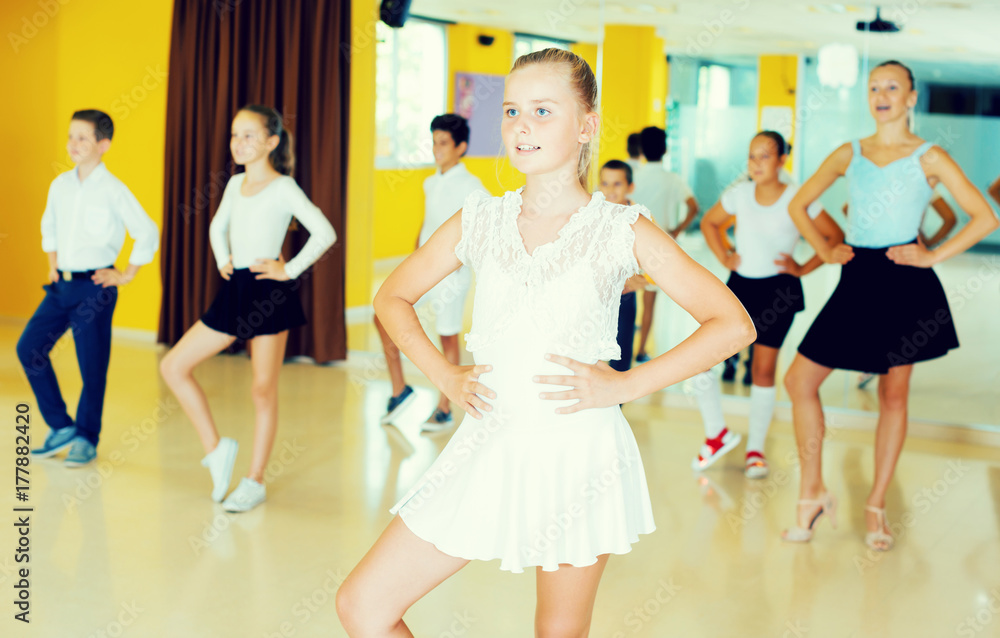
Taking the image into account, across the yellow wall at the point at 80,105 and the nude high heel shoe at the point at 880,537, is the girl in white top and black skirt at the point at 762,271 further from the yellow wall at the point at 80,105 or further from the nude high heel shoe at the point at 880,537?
the yellow wall at the point at 80,105

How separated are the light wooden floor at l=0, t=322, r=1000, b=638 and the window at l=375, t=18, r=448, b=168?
2146 mm

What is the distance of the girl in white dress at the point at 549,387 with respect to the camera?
1589mm

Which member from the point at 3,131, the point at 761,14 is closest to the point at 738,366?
the point at 761,14

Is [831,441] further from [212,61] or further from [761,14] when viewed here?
[212,61]

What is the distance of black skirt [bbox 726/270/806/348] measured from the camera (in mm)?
4129

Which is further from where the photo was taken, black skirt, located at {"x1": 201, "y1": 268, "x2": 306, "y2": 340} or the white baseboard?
the white baseboard

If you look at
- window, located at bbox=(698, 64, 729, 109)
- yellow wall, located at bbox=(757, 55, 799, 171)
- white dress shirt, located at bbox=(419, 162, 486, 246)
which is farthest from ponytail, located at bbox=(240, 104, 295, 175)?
yellow wall, located at bbox=(757, 55, 799, 171)

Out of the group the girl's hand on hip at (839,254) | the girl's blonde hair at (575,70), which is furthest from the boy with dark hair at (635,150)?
the girl's blonde hair at (575,70)

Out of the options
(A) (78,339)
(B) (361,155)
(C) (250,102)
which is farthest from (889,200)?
(C) (250,102)

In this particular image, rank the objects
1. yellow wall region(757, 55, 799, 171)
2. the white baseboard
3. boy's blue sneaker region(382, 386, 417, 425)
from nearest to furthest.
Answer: boy's blue sneaker region(382, 386, 417, 425) < yellow wall region(757, 55, 799, 171) < the white baseboard

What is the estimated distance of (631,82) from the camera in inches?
221

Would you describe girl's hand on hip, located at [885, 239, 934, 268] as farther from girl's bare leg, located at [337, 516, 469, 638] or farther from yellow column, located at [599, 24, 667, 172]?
yellow column, located at [599, 24, 667, 172]

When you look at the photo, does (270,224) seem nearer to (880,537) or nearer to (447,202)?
(447,202)

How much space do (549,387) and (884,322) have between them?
6.84 feet
